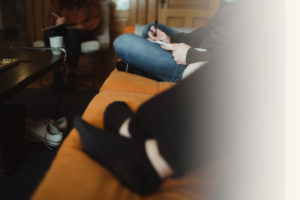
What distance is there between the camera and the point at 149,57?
1248 mm

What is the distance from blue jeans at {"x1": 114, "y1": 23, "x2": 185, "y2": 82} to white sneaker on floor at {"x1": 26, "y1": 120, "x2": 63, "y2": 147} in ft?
1.71

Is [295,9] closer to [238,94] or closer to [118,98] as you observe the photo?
[238,94]

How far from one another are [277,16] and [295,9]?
0.04m

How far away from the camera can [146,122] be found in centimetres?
57

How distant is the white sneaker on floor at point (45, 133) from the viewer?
1.31 m

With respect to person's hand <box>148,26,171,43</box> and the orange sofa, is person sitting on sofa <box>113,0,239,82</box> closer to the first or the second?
person's hand <box>148,26,171,43</box>

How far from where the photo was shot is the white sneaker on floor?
131 cm

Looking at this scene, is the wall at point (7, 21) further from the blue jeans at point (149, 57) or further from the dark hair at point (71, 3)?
the blue jeans at point (149, 57)

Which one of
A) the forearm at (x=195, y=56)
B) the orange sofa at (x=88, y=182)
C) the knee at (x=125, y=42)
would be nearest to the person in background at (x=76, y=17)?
the knee at (x=125, y=42)

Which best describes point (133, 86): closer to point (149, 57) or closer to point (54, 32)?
point (149, 57)

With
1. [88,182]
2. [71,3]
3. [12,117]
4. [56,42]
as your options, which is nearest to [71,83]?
[56,42]

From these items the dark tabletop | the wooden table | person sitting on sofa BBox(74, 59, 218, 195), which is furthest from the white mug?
person sitting on sofa BBox(74, 59, 218, 195)

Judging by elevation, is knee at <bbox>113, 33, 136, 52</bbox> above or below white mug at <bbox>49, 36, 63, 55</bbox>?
above

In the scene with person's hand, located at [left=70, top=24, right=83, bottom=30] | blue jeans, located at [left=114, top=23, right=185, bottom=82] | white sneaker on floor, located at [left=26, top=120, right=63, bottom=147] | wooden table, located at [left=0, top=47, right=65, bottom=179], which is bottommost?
white sneaker on floor, located at [left=26, top=120, right=63, bottom=147]
